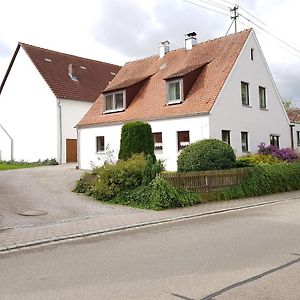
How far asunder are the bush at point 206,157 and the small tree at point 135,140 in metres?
2.03

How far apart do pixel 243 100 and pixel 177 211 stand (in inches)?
554

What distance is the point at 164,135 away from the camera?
2470 centimetres

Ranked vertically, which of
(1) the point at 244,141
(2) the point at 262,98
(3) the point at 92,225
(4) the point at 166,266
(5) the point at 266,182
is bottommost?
(4) the point at 166,266

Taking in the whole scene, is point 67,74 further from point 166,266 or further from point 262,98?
point 166,266

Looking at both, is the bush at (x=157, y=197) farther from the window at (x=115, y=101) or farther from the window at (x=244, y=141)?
the window at (x=115, y=101)

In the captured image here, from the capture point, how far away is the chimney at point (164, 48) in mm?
30734

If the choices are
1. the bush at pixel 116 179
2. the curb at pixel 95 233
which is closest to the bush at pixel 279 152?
the curb at pixel 95 233

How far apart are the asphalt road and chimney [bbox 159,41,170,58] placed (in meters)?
21.9

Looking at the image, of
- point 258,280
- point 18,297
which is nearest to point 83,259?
point 18,297

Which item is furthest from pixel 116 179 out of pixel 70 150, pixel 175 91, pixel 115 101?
pixel 70 150

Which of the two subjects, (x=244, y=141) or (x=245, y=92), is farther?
(x=245, y=92)

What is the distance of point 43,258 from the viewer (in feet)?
25.4

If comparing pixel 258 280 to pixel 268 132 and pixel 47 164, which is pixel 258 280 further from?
pixel 47 164

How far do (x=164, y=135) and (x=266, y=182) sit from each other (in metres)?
7.79
